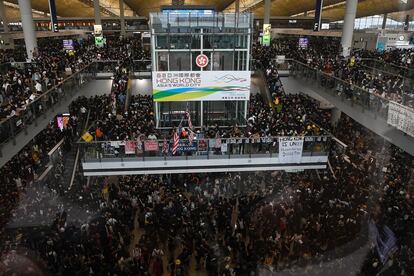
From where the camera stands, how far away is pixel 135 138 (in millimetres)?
17641

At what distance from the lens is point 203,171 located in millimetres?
18297

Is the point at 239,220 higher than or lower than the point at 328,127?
lower

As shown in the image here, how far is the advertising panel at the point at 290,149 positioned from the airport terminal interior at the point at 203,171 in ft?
0.18

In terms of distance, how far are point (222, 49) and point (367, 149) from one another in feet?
39.5

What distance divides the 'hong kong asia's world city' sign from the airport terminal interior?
6cm

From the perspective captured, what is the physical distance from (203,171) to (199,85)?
5.46m

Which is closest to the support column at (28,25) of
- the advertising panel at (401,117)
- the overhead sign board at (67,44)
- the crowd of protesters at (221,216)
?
the overhead sign board at (67,44)

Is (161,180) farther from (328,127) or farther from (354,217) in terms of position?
(328,127)

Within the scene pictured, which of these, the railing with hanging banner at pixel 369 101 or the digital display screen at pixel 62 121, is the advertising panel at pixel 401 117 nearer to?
the railing with hanging banner at pixel 369 101

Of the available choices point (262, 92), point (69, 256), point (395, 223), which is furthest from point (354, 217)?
point (262, 92)

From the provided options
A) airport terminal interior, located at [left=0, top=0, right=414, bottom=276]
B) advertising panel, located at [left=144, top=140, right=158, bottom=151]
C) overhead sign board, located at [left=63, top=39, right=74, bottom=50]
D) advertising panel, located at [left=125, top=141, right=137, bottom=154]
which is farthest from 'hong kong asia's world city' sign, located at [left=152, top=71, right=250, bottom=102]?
overhead sign board, located at [left=63, top=39, right=74, bottom=50]

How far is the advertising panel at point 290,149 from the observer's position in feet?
58.6

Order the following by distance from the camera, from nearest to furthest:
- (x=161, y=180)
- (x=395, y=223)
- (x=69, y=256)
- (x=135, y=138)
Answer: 1. (x=69, y=256)
2. (x=395, y=223)
3. (x=135, y=138)
4. (x=161, y=180)

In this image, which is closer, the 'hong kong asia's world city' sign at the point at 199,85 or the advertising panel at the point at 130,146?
the advertising panel at the point at 130,146
